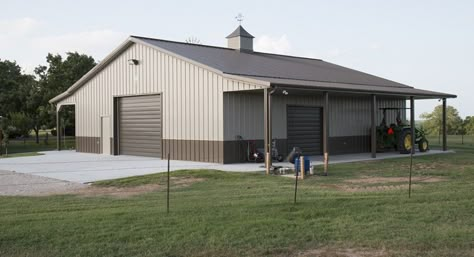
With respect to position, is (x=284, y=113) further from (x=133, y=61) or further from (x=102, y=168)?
(x=102, y=168)

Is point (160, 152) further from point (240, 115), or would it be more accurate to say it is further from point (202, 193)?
point (202, 193)

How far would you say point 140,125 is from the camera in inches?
817

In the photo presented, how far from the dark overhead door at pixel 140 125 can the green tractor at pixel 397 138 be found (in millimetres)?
9197

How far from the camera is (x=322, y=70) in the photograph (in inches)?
895

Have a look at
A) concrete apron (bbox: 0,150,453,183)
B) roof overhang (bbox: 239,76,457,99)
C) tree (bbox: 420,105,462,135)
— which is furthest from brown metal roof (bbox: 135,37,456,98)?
tree (bbox: 420,105,462,135)

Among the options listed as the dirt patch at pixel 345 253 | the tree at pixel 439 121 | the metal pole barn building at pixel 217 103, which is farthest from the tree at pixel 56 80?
the dirt patch at pixel 345 253

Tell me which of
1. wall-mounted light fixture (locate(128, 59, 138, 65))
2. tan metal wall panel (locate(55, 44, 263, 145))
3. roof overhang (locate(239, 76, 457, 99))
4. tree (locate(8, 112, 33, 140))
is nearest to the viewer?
roof overhang (locate(239, 76, 457, 99))

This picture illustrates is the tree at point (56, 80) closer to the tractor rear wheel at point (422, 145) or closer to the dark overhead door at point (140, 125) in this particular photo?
the dark overhead door at point (140, 125)

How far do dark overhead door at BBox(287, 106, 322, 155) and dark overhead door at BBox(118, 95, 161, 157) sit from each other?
16.3ft

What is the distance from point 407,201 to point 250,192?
2.92 meters

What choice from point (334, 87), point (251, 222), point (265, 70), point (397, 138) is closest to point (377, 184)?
point (251, 222)

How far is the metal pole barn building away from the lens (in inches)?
664

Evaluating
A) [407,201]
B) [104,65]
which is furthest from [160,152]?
[407,201]

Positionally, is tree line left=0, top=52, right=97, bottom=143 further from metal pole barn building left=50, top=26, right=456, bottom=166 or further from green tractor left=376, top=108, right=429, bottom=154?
green tractor left=376, top=108, right=429, bottom=154
